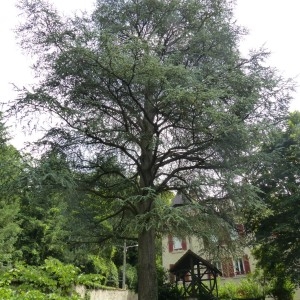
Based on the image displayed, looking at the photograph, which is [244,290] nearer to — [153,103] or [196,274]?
[196,274]

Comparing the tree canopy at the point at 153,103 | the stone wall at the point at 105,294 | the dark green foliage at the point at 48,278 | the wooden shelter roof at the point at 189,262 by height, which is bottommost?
the dark green foliage at the point at 48,278

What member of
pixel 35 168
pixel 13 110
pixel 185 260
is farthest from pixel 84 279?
pixel 185 260

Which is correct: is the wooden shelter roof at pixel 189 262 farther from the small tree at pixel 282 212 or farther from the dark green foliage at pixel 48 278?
the dark green foliage at pixel 48 278

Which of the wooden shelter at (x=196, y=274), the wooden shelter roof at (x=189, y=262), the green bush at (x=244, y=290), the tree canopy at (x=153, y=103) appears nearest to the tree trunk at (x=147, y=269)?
the tree canopy at (x=153, y=103)

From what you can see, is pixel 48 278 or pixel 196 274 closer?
pixel 48 278

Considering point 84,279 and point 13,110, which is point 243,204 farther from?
point 13,110

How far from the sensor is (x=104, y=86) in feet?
30.2

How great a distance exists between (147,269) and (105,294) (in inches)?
400

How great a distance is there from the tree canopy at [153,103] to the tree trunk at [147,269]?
1.1 inches

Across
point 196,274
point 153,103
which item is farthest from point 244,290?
point 153,103

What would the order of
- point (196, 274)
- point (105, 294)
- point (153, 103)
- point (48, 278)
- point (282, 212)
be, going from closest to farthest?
1. point (48, 278)
2. point (153, 103)
3. point (282, 212)
4. point (196, 274)
5. point (105, 294)

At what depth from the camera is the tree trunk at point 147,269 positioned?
8578 millimetres

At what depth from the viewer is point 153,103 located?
9.51 meters

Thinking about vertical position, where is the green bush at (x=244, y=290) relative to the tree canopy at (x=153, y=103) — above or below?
below
